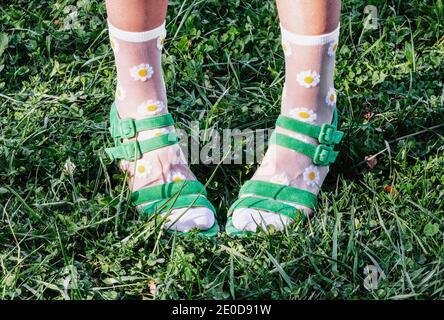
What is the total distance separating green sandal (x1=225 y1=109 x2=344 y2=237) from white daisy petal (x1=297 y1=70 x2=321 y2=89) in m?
0.12

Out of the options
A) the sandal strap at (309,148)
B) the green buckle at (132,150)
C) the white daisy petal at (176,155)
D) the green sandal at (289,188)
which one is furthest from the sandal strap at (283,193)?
the green buckle at (132,150)

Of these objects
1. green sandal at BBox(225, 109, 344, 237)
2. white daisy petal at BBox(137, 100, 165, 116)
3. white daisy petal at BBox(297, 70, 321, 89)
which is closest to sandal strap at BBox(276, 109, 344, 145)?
green sandal at BBox(225, 109, 344, 237)

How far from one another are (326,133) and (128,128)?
0.56 metres

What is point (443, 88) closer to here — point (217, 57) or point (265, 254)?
point (217, 57)

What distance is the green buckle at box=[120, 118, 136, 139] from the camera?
7.63 ft

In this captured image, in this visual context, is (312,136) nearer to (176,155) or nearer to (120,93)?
(176,155)

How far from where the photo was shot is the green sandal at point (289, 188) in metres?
2.27

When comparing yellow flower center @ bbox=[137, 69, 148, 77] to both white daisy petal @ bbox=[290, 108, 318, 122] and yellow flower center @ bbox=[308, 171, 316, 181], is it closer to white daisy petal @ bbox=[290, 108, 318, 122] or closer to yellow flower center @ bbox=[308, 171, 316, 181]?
white daisy petal @ bbox=[290, 108, 318, 122]

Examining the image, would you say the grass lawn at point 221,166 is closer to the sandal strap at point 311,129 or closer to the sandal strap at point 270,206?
the sandal strap at point 270,206

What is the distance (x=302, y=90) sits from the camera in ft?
7.32

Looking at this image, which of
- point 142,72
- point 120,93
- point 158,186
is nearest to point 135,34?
point 142,72

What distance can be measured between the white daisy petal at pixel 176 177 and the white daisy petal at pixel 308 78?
1.40 ft

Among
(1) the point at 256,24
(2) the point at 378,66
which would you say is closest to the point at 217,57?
(1) the point at 256,24

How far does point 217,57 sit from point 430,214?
3.45 feet
